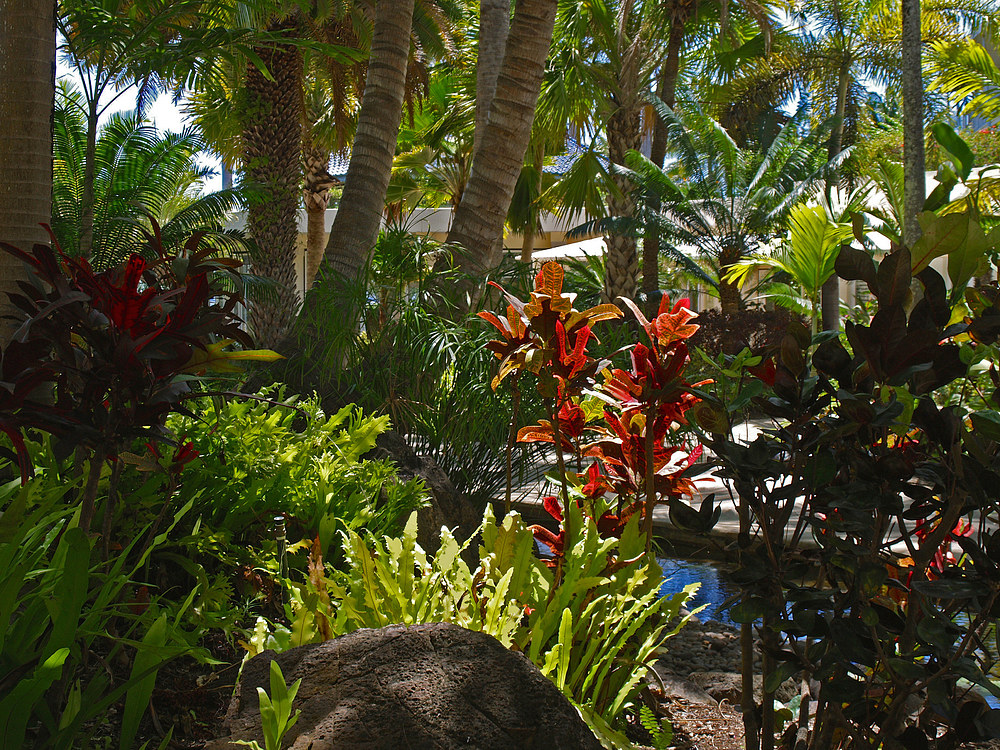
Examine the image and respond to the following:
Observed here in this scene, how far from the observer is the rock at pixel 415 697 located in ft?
5.08

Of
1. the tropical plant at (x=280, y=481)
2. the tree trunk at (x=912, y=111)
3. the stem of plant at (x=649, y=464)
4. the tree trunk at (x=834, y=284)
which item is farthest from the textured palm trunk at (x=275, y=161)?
the tree trunk at (x=834, y=284)

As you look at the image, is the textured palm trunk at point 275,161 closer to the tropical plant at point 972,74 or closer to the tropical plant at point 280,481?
the tropical plant at point 280,481

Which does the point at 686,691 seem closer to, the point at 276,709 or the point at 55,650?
the point at 276,709

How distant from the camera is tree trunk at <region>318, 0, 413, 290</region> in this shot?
6.00 meters

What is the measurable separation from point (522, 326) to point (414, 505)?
3.16ft

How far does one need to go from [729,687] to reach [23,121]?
3433mm

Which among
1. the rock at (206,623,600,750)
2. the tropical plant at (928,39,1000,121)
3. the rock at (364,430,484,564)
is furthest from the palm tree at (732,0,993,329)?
the rock at (206,623,600,750)

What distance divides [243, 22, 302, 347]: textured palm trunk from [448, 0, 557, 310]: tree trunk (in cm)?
682

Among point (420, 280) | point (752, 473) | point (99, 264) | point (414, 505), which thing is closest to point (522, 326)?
point (414, 505)

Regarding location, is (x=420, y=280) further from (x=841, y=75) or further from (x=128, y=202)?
(x=841, y=75)

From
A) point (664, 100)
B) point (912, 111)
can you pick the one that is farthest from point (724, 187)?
point (912, 111)

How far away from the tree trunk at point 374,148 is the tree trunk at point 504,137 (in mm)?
753

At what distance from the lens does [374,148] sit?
6.26m

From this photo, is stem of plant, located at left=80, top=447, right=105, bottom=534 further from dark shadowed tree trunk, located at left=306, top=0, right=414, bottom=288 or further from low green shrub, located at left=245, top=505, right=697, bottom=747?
dark shadowed tree trunk, located at left=306, top=0, right=414, bottom=288
